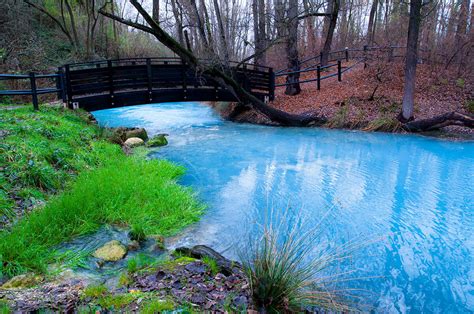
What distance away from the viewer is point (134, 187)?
599 cm

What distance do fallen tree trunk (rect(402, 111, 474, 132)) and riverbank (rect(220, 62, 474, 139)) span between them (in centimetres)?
20

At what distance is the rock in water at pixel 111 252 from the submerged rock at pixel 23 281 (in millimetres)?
789

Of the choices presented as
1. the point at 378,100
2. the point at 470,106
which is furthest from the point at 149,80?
the point at 470,106

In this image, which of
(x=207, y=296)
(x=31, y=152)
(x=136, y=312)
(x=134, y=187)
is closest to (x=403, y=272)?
(x=207, y=296)

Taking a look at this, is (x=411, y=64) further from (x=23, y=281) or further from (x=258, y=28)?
(x=23, y=281)

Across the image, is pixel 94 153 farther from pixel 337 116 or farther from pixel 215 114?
pixel 215 114

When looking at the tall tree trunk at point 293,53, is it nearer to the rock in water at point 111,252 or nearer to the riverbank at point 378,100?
the riverbank at point 378,100

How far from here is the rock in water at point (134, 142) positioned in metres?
10.3

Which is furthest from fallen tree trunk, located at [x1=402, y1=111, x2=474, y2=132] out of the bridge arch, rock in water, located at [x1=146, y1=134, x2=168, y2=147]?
rock in water, located at [x1=146, y1=134, x2=168, y2=147]

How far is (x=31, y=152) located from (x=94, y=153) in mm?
1741

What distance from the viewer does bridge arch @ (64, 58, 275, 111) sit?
Result: 41.2ft

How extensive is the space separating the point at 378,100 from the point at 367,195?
27.4 feet

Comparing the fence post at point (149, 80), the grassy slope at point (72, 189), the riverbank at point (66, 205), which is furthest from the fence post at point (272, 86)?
the grassy slope at point (72, 189)

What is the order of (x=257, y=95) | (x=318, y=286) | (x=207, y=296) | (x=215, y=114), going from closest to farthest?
(x=207, y=296)
(x=318, y=286)
(x=257, y=95)
(x=215, y=114)
